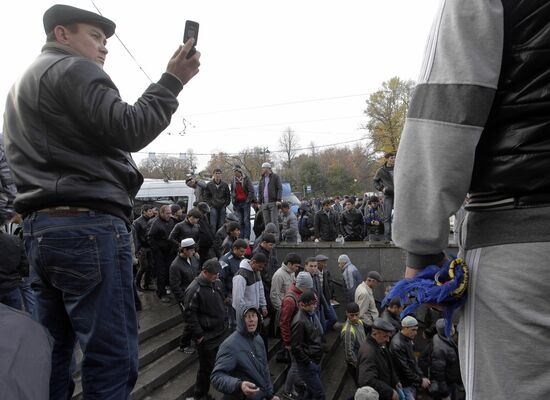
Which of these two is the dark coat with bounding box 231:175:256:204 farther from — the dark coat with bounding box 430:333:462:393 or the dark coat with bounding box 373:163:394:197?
the dark coat with bounding box 430:333:462:393

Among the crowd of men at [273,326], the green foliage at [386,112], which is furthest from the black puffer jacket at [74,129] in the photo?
the green foliage at [386,112]

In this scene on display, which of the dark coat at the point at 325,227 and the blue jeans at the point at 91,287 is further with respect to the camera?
the dark coat at the point at 325,227

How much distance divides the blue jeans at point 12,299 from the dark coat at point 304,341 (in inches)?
166

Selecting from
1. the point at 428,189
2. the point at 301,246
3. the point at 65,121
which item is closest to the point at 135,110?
the point at 65,121

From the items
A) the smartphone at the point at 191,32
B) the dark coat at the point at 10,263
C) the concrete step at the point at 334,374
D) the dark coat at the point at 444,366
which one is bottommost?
the concrete step at the point at 334,374

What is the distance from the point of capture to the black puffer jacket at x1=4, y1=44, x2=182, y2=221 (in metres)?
1.78

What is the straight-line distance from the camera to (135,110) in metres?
1.80

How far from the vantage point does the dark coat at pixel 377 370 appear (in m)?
6.19

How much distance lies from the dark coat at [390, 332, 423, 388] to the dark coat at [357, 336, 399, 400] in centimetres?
42

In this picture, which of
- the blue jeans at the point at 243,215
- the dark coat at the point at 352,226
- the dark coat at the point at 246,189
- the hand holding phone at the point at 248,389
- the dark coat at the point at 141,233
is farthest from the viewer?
the dark coat at the point at 352,226

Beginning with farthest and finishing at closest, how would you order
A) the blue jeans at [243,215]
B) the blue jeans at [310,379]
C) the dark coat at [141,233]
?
the blue jeans at [243,215] < the dark coat at [141,233] < the blue jeans at [310,379]

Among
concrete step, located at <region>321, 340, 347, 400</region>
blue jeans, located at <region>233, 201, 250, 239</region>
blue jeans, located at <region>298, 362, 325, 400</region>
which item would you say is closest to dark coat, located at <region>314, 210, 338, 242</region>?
blue jeans, located at <region>233, 201, 250, 239</region>

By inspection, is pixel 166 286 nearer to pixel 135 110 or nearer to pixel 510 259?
A: pixel 135 110

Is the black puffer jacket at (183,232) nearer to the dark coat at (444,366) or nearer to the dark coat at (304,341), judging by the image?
the dark coat at (304,341)
